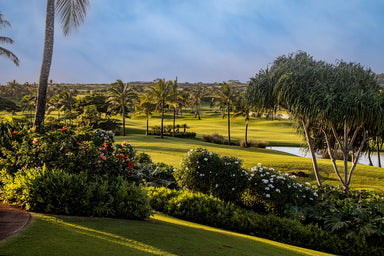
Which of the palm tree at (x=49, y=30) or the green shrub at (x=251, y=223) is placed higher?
the palm tree at (x=49, y=30)

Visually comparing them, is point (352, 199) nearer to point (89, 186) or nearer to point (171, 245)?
point (171, 245)

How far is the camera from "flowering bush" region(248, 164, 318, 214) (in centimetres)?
1066

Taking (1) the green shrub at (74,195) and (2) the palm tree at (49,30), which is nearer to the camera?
(1) the green shrub at (74,195)

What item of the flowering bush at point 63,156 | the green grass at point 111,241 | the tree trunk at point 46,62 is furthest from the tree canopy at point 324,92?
the tree trunk at point 46,62

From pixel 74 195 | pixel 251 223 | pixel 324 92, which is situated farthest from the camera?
pixel 324 92

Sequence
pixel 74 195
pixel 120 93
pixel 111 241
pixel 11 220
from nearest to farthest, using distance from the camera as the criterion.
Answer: pixel 111 241, pixel 11 220, pixel 74 195, pixel 120 93

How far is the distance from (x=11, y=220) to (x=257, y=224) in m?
6.49

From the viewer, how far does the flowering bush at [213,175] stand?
11367 mm

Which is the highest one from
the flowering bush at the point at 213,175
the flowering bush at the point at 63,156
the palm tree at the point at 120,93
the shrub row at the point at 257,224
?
the palm tree at the point at 120,93

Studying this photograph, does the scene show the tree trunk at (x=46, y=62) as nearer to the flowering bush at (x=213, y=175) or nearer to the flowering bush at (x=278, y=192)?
the flowering bush at (x=213, y=175)

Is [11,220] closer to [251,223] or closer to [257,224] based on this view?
[251,223]

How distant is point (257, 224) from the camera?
8.60 m

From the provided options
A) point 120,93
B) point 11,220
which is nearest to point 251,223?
point 11,220

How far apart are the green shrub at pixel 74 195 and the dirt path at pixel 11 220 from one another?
0.24 meters
